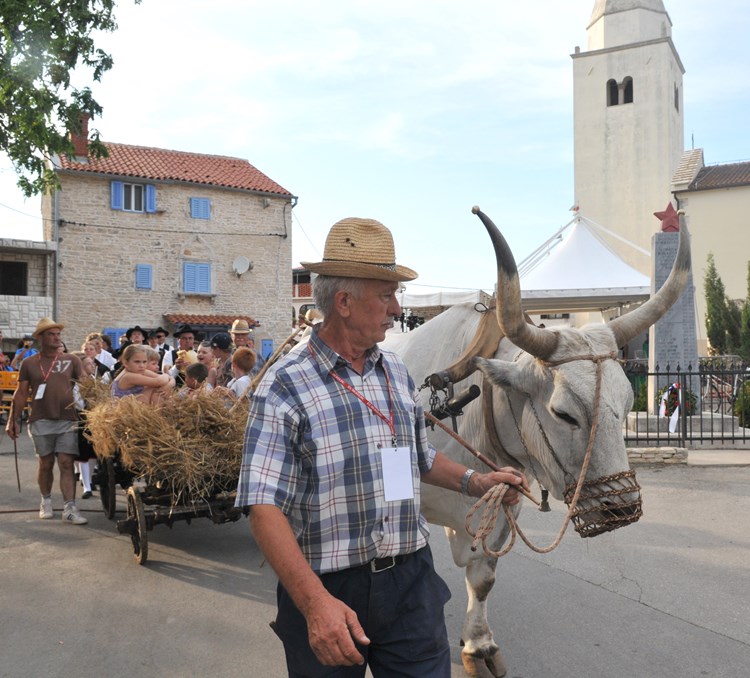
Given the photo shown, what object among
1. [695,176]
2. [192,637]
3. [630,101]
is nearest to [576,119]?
[630,101]

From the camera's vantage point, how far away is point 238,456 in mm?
5246

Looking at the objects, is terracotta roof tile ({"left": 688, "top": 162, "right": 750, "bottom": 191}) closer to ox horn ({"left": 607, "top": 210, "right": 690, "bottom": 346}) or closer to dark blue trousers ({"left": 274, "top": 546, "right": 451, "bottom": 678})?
ox horn ({"left": 607, "top": 210, "right": 690, "bottom": 346})

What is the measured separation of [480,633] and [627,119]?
37.8 m

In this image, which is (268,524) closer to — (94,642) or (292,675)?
Answer: (292,675)

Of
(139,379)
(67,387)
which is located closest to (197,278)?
(67,387)

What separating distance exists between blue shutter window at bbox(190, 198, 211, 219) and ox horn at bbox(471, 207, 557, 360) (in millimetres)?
28543

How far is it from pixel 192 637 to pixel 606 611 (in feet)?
8.64

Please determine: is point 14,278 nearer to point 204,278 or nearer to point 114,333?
point 114,333

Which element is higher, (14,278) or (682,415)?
(14,278)

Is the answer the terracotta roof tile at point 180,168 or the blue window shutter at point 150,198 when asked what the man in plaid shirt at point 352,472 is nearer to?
the terracotta roof tile at point 180,168

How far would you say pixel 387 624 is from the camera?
2.08 m

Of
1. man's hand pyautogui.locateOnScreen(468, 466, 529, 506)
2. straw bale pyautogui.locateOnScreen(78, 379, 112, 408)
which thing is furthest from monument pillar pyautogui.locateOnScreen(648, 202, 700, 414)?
man's hand pyautogui.locateOnScreen(468, 466, 529, 506)

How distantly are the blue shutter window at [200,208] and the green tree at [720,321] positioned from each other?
21.4 meters

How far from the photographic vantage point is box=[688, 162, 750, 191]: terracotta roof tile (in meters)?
33.9
